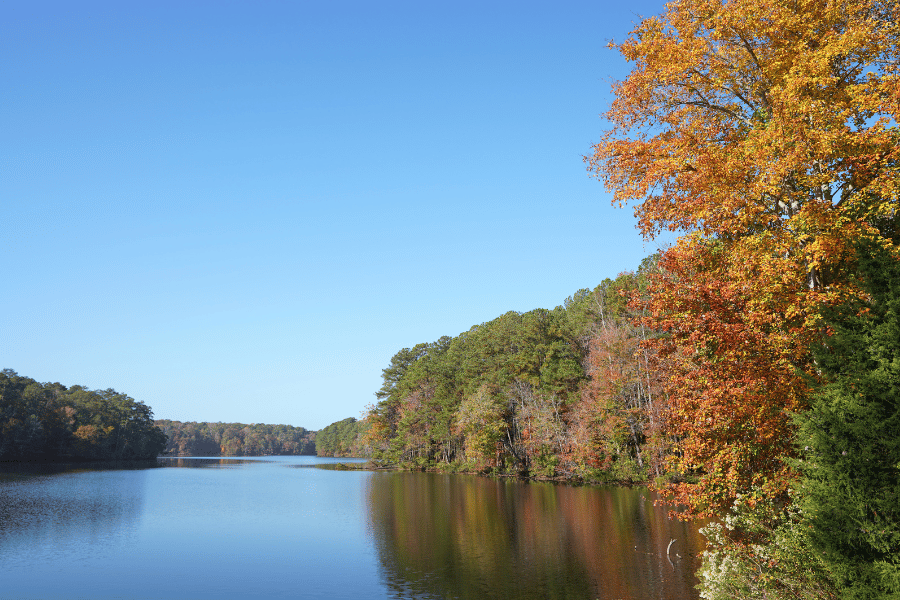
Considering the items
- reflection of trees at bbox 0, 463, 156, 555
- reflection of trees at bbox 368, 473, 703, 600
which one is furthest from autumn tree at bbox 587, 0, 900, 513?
reflection of trees at bbox 0, 463, 156, 555

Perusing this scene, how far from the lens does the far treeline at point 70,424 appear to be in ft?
289

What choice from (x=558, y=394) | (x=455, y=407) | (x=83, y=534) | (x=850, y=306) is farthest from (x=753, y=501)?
(x=455, y=407)

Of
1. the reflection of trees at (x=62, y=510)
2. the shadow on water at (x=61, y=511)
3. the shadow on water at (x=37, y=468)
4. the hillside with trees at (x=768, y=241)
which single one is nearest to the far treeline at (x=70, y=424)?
the shadow on water at (x=37, y=468)

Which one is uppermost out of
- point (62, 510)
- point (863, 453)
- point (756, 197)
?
point (756, 197)

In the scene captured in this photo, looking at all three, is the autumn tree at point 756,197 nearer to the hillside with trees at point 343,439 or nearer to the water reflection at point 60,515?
the water reflection at point 60,515

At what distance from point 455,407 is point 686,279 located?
68984 millimetres

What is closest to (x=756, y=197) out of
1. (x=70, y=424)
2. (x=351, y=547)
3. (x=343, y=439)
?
(x=351, y=547)

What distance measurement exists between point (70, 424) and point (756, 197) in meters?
117

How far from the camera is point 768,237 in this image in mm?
11242

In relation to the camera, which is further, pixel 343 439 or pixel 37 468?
pixel 343 439

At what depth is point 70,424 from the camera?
99312mm

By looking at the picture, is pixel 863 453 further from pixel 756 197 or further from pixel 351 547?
pixel 351 547

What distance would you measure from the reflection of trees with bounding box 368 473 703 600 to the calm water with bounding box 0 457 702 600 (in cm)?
9

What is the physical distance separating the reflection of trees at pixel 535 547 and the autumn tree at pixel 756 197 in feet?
24.5
